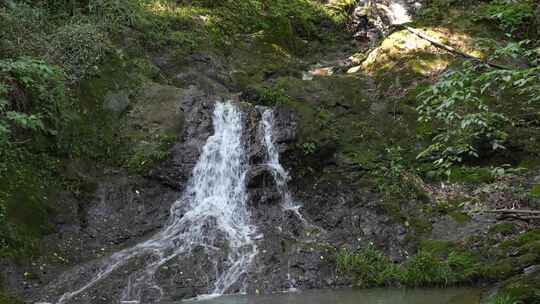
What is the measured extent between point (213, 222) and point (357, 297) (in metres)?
3.62

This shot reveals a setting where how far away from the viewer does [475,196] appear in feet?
33.3

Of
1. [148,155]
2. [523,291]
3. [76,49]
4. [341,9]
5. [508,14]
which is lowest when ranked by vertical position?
[523,291]

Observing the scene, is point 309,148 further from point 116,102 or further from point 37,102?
point 37,102

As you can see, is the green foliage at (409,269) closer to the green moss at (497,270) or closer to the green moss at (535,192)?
the green moss at (497,270)

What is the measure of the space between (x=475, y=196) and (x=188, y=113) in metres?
6.86

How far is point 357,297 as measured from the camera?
767 centimetres

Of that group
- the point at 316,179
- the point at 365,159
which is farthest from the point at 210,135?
the point at 365,159

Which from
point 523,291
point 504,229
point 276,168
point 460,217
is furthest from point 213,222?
point 523,291

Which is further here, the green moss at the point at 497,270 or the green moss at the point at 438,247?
the green moss at the point at 438,247

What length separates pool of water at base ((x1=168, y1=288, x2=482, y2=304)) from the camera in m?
7.23

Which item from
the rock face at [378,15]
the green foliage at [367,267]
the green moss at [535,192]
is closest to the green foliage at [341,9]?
the rock face at [378,15]

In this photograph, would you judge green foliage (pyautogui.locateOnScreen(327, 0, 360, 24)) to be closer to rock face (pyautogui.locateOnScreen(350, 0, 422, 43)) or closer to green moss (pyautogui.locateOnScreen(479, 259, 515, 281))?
rock face (pyautogui.locateOnScreen(350, 0, 422, 43))

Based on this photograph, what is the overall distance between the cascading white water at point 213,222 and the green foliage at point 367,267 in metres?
1.69

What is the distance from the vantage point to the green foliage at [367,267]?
8625 mm
